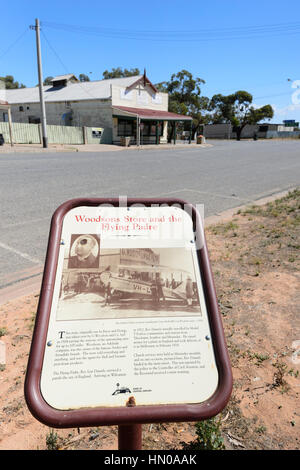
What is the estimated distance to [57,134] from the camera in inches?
1115

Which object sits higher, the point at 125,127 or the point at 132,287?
the point at 125,127

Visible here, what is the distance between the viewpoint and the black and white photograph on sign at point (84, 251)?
1791mm

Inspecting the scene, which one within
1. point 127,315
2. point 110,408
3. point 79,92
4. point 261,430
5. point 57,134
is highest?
point 79,92

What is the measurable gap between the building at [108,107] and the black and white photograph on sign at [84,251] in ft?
97.9

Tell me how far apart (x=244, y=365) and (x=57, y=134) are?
28724 millimetres

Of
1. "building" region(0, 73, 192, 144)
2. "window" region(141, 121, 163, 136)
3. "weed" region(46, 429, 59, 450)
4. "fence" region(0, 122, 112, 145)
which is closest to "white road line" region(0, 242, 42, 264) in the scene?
"weed" region(46, 429, 59, 450)

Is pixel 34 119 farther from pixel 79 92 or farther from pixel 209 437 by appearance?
pixel 209 437

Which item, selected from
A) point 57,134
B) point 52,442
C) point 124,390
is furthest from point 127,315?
point 57,134

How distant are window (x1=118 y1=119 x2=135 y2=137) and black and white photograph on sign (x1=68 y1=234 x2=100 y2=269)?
32421mm

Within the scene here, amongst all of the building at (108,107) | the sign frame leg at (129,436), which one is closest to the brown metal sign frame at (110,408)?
the sign frame leg at (129,436)

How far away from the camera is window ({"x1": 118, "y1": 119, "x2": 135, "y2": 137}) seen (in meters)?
32.6

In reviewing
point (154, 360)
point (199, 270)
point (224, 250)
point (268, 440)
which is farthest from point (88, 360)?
point (224, 250)

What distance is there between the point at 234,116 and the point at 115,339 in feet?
245

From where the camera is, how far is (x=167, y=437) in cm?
216
